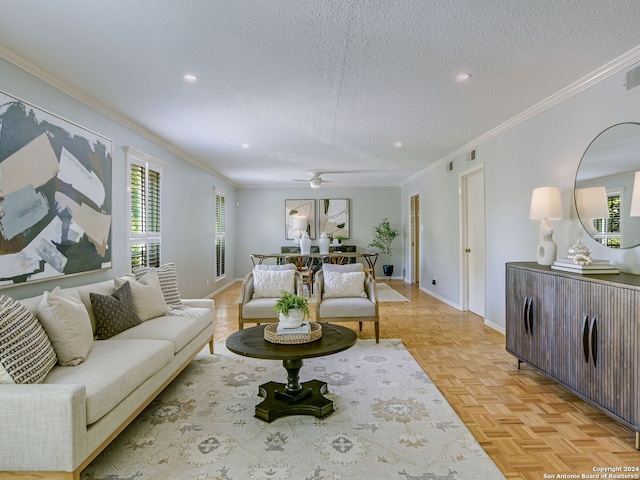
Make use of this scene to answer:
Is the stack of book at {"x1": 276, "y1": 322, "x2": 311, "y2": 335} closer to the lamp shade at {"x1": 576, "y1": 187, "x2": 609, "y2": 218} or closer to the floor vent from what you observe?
the lamp shade at {"x1": 576, "y1": 187, "x2": 609, "y2": 218}

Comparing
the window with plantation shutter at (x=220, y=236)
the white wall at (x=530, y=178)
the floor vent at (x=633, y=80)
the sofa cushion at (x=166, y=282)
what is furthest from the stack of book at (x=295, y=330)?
the window with plantation shutter at (x=220, y=236)

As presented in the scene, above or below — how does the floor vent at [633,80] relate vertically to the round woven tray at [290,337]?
above

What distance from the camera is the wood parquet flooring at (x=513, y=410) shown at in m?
1.89

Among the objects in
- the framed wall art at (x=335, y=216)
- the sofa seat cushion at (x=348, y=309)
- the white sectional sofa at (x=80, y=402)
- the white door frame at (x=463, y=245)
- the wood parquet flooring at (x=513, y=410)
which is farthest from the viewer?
the framed wall art at (x=335, y=216)

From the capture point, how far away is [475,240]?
17.0 ft

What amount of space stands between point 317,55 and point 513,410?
9.04 ft

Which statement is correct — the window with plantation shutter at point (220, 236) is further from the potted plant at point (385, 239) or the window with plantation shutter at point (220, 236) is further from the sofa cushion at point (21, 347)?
the sofa cushion at point (21, 347)

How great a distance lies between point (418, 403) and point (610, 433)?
1098 mm

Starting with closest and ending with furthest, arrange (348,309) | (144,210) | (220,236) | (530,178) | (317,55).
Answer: (317,55)
(530,178)
(348,309)
(144,210)
(220,236)

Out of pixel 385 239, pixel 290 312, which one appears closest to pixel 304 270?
pixel 385 239

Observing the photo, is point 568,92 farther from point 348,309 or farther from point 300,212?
point 300,212

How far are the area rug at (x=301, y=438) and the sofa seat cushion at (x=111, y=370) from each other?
35 cm

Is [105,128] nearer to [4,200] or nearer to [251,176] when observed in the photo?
[4,200]

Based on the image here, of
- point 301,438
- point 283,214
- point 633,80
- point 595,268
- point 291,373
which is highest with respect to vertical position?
point 633,80
